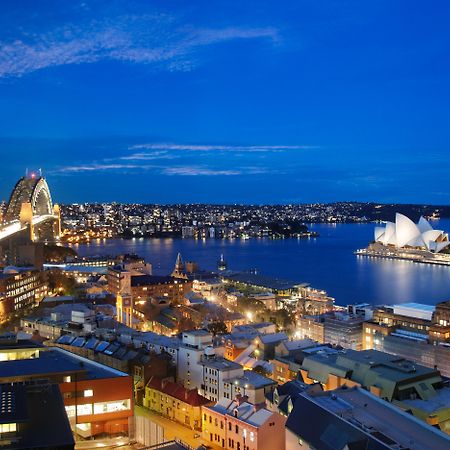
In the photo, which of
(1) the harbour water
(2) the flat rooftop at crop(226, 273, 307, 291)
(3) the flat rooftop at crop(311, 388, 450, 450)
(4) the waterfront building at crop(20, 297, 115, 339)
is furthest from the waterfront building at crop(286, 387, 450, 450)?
(2) the flat rooftop at crop(226, 273, 307, 291)

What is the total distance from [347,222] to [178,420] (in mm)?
45392

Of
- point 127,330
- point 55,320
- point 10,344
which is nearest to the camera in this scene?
point 10,344

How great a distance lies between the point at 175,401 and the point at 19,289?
17.7 ft

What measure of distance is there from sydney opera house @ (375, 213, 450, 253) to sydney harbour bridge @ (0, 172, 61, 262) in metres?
12.4

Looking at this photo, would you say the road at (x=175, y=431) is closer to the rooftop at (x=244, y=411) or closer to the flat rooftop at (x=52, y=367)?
the rooftop at (x=244, y=411)

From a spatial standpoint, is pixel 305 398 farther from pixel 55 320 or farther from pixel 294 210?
pixel 294 210

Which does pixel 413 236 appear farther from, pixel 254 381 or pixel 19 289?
pixel 254 381

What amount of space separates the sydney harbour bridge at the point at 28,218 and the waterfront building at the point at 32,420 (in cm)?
1063

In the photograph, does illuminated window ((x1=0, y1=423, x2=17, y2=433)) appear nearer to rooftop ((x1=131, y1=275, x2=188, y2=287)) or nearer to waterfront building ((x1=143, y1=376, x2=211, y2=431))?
waterfront building ((x1=143, y1=376, x2=211, y2=431))

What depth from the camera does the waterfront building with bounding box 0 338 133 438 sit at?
3.76 meters

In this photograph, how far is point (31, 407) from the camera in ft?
9.33

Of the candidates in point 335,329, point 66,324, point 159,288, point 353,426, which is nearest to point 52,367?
point 353,426

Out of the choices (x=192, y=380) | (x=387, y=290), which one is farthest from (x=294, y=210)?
(x=192, y=380)

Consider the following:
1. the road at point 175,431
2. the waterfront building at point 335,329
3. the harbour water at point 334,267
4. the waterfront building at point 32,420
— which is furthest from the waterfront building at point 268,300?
the waterfront building at point 32,420
